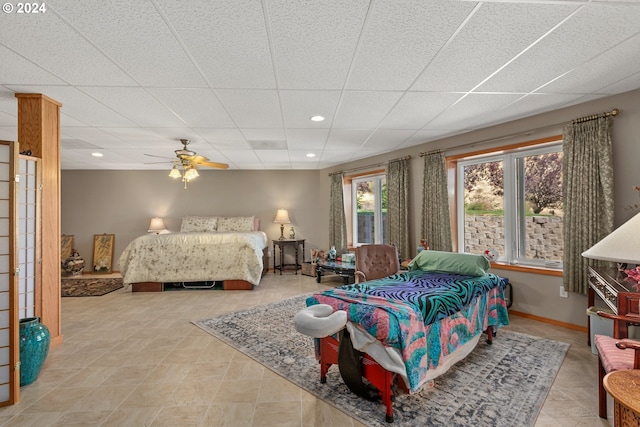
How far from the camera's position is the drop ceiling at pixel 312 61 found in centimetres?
162

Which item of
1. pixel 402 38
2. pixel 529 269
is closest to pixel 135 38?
pixel 402 38

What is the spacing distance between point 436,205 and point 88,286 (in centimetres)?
666

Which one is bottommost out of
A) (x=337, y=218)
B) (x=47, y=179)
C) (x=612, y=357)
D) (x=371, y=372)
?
(x=371, y=372)

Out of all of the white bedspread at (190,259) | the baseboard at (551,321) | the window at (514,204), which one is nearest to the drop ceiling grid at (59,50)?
the white bedspread at (190,259)

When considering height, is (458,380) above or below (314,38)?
below

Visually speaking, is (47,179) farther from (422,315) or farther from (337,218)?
(337,218)

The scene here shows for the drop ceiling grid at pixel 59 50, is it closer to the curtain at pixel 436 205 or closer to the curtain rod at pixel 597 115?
the curtain at pixel 436 205

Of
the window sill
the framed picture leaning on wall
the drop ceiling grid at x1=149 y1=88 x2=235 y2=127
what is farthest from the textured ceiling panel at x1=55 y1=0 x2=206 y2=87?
the framed picture leaning on wall

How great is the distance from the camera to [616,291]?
6.88 ft

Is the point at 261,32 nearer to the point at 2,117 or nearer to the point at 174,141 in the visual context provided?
the point at 174,141

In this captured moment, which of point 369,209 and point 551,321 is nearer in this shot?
point 551,321

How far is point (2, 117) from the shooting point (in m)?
3.31

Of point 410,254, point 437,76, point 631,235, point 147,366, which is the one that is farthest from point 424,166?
point 147,366

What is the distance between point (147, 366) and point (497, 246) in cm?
450
